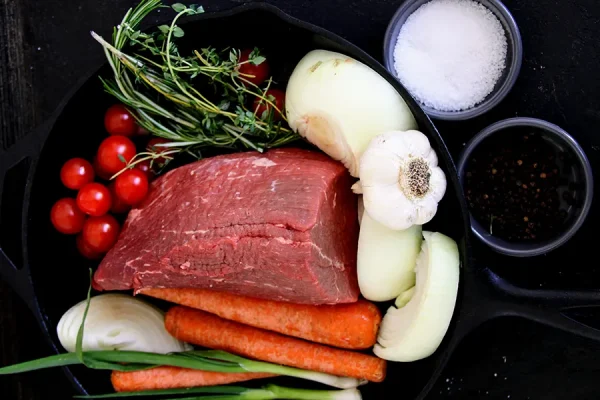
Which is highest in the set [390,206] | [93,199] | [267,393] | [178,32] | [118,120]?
[178,32]

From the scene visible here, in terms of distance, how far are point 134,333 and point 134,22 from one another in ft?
2.50

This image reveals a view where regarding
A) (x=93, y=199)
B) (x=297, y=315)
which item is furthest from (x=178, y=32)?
(x=297, y=315)

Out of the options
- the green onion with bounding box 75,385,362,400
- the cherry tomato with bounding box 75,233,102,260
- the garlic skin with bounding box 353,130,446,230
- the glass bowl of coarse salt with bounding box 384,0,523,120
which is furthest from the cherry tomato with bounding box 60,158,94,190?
the glass bowl of coarse salt with bounding box 384,0,523,120

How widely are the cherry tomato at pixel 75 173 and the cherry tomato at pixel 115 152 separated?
0.04 metres

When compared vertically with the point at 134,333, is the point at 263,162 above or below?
above

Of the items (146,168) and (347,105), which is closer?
(347,105)

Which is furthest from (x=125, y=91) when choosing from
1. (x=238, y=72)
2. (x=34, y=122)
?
(x=34, y=122)

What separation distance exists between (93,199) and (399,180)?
2.43ft

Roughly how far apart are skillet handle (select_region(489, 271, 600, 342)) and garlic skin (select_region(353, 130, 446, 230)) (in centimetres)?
25

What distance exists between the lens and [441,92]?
1693mm

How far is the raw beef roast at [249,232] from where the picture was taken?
1.47 metres

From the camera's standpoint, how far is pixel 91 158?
5.94 ft

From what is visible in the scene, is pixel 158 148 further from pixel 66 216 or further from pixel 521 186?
pixel 521 186

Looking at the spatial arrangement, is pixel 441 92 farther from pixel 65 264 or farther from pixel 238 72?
pixel 65 264
